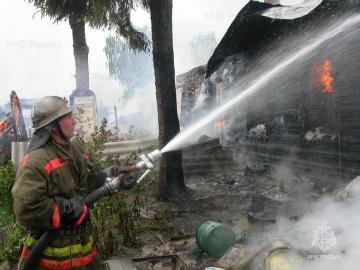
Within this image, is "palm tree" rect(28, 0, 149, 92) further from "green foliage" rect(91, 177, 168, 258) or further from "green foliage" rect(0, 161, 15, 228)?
"green foliage" rect(91, 177, 168, 258)

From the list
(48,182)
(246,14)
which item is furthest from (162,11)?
(48,182)

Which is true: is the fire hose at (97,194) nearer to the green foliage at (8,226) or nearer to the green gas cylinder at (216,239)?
the green gas cylinder at (216,239)

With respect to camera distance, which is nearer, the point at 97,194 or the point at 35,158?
the point at 35,158

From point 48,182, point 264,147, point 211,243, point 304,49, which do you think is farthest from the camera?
point 264,147

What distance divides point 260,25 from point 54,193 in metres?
7.21

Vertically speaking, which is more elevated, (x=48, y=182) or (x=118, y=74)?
(x=118, y=74)

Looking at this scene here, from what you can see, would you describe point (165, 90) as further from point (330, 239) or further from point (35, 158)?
point (35, 158)

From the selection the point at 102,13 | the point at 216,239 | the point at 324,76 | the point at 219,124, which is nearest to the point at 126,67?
the point at 219,124

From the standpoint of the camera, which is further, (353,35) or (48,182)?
(353,35)

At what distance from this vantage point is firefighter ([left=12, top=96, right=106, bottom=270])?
3.21 m

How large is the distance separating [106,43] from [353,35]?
67388 millimetres

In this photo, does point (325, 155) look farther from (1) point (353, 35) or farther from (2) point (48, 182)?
(2) point (48, 182)

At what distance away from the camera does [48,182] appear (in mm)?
3355

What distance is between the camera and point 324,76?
325 inches
